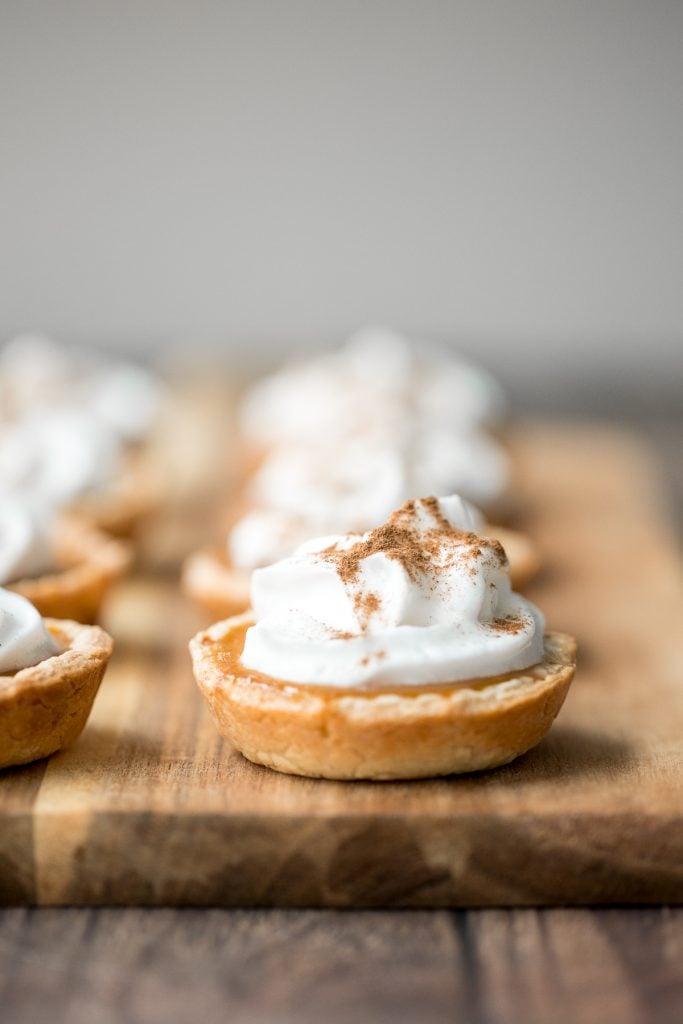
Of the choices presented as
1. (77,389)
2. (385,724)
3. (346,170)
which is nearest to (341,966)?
(385,724)

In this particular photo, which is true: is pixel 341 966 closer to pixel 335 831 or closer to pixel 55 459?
pixel 335 831

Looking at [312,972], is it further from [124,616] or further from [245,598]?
[124,616]

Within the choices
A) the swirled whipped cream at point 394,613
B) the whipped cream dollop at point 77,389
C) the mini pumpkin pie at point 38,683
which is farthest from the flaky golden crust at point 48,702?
the whipped cream dollop at point 77,389

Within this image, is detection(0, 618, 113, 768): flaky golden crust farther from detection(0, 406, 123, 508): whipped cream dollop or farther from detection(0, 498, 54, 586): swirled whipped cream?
detection(0, 406, 123, 508): whipped cream dollop

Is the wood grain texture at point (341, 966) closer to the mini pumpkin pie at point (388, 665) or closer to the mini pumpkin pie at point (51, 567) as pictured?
the mini pumpkin pie at point (388, 665)


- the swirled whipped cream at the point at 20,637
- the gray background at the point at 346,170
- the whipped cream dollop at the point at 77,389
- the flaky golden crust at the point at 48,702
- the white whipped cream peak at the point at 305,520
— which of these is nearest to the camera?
Result: the flaky golden crust at the point at 48,702

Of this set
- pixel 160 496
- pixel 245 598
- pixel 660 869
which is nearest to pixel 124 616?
pixel 245 598
